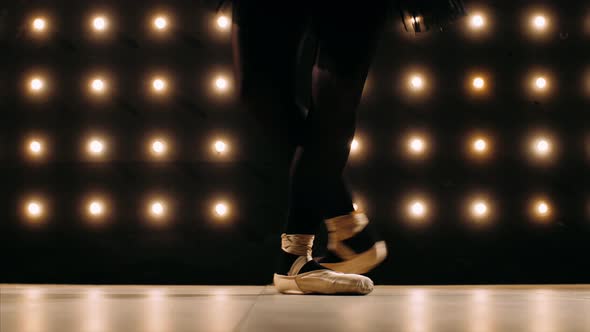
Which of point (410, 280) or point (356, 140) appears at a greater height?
point (356, 140)

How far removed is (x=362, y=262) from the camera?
1.67 meters

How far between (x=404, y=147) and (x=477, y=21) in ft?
1.97

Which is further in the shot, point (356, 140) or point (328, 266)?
point (356, 140)

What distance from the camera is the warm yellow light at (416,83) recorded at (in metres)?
2.27

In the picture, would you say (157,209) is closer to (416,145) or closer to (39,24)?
(39,24)

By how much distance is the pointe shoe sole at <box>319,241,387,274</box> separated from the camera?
1.67 metres

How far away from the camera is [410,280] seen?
7.08 ft

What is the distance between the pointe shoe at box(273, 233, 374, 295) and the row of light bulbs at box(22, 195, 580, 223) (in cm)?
63

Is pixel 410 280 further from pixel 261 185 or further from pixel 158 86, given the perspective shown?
pixel 158 86

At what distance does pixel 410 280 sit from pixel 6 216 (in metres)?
1.61

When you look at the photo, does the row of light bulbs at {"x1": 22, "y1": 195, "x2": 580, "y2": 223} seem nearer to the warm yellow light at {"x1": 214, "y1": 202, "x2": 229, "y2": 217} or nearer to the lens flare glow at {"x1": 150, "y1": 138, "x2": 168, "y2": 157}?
the warm yellow light at {"x1": 214, "y1": 202, "x2": 229, "y2": 217}

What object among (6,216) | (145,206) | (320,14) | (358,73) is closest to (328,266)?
(358,73)

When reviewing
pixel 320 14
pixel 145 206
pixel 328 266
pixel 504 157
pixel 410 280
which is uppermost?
pixel 320 14

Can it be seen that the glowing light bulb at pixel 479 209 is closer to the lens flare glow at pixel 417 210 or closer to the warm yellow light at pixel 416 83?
the lens flare glow at pixel 417 210
